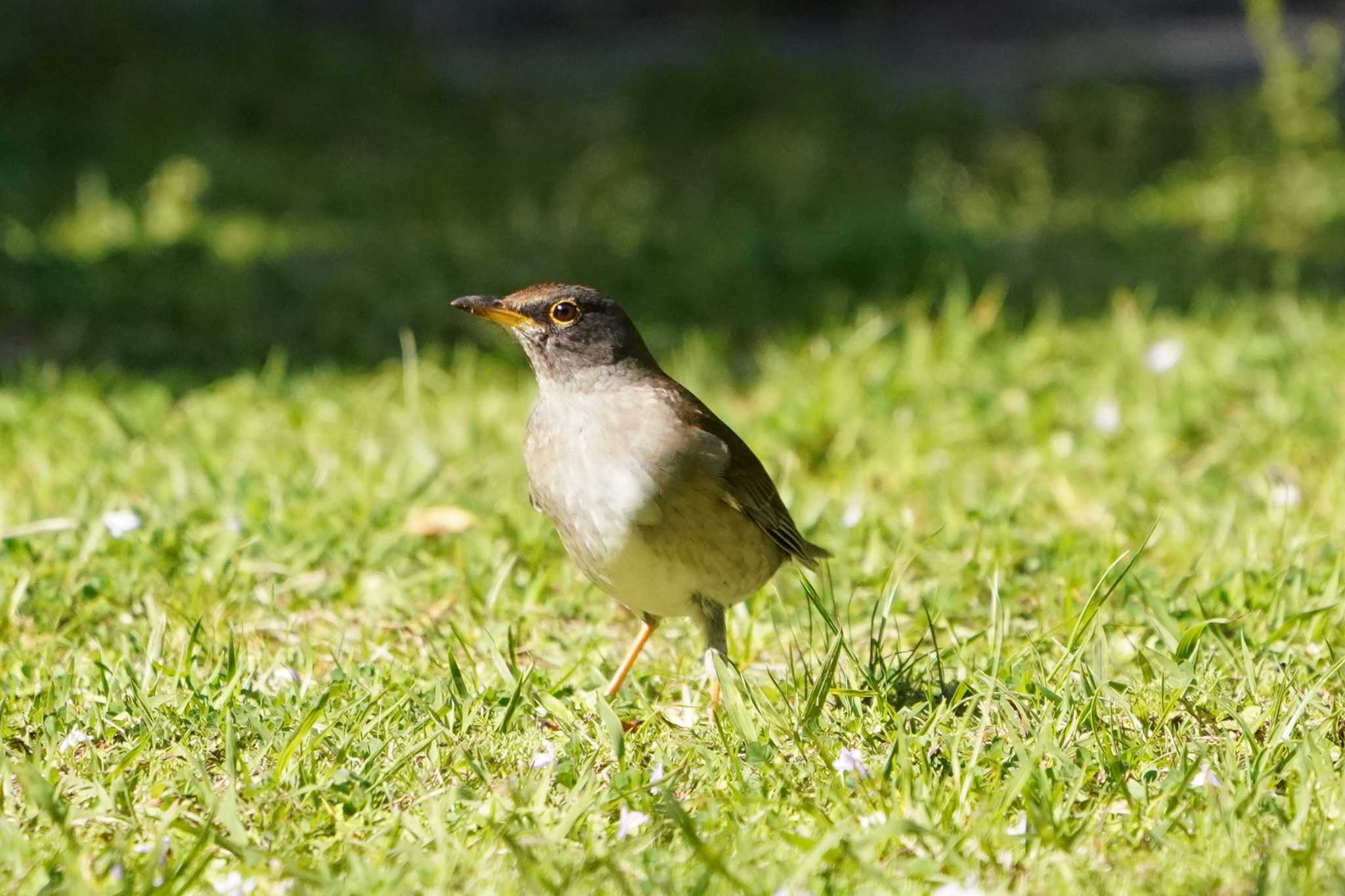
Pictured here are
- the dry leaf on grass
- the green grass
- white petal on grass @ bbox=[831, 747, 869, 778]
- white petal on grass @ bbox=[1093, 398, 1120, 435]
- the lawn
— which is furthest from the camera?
white petal on grass @ bbox=[1093, 398, 1120, 435]

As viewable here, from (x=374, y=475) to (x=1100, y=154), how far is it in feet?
23.8

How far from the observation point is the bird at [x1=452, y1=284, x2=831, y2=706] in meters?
3.79

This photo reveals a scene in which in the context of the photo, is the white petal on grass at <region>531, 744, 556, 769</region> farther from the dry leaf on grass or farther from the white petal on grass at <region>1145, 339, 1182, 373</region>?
the white petal on grass at <region>1145, 339, 1182, 373</region>

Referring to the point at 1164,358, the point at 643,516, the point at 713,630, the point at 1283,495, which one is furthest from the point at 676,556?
the point at 1164,358

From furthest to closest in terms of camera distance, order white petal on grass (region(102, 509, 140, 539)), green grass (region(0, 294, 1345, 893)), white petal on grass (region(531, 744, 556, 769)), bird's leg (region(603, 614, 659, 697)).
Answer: white petal on grass (region(102, 509, 140, 539)), bird's leg (region(603, 614, 659, 697)), white petal on grass (region(531, 744, 556, 769)), green grass (region(0, 294, 1345, 893))

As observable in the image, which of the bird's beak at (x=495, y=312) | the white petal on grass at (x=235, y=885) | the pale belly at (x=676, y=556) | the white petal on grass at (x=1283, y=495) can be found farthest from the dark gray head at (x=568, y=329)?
the white petal on grass at (x=1283, y=495)

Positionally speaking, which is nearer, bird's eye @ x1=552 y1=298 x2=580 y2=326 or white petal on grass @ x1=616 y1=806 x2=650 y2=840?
white petal on grass @ x1=616 y1=806 x2=650 y2=840

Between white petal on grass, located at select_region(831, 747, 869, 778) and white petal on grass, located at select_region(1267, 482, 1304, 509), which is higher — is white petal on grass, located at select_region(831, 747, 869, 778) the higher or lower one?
the higher one

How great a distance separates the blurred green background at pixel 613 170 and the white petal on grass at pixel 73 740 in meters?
3.61

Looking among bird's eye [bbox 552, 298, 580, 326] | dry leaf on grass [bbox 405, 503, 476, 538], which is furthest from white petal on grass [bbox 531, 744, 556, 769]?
dry leaf on grass [bbox 405, 503, 476, 538]

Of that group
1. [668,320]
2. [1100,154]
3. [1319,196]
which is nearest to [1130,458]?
[668,320]

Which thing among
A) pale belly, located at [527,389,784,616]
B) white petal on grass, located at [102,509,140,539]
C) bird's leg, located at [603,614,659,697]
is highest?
pale belly, located at [527,389,784,616]

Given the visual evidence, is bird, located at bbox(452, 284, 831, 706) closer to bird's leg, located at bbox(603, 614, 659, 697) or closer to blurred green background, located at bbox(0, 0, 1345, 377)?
bird's leg, located at bbox(603, 614, 659, 697)

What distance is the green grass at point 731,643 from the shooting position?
310 centimetres
